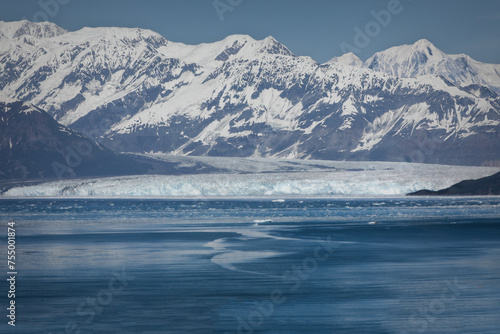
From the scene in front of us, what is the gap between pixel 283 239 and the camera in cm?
3650

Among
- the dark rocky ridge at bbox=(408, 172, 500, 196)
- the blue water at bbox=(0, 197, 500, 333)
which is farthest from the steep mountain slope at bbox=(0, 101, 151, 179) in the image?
the blue water at bbox=(0, 197, 500, 333)

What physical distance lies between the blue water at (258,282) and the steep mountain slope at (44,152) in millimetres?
132732

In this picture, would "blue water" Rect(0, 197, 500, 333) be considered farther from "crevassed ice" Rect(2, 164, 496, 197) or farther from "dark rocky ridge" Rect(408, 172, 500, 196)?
"dark rocky ridge" Rect(408, 172, 500, 196)

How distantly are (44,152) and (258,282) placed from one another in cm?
16940

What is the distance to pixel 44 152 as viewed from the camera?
184625 mm

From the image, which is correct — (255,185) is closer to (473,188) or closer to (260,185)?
(260,185)

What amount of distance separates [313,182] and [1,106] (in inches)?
4620

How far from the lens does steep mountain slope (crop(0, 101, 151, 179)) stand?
173 metres

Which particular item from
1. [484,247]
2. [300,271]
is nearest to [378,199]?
[484,247]

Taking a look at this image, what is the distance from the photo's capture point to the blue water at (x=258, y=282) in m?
17.1

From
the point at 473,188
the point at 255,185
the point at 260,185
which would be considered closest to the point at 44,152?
the point at 255,185

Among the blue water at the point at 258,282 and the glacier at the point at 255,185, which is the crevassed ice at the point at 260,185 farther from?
the blue water at the point at 258,282

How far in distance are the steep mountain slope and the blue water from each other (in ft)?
435

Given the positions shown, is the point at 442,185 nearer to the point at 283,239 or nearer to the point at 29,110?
the point at 283,239
